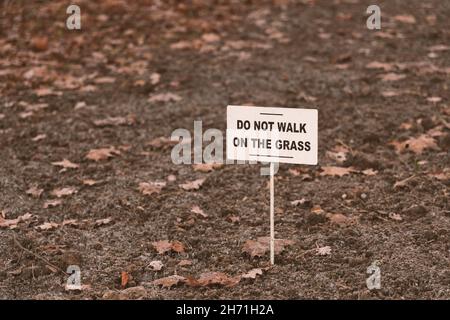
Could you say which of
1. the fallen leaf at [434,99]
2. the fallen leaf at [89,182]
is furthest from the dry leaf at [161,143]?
the fallen leaf at [434,99]

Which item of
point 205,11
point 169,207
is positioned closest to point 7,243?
point 169,207

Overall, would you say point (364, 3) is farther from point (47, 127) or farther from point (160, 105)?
point (47, 127)

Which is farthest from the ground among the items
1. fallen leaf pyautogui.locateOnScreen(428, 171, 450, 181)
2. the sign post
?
the sign post

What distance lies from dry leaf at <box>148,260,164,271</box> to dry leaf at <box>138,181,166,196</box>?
43.5 inches

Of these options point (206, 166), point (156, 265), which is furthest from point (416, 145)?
point (156, 265)

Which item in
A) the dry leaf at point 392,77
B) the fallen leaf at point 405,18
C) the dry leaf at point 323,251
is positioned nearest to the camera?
the dry leaf at point 323,251

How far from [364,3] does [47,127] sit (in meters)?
6.75

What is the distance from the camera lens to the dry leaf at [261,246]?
4672 mm

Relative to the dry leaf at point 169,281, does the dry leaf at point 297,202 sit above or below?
below

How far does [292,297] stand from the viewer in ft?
13.6

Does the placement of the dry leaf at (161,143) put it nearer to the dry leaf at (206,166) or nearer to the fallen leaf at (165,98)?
the dry leaf at (206,166)

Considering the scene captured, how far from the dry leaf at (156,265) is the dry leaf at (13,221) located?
4.14 ft

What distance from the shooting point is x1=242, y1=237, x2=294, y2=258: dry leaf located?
4672mm
